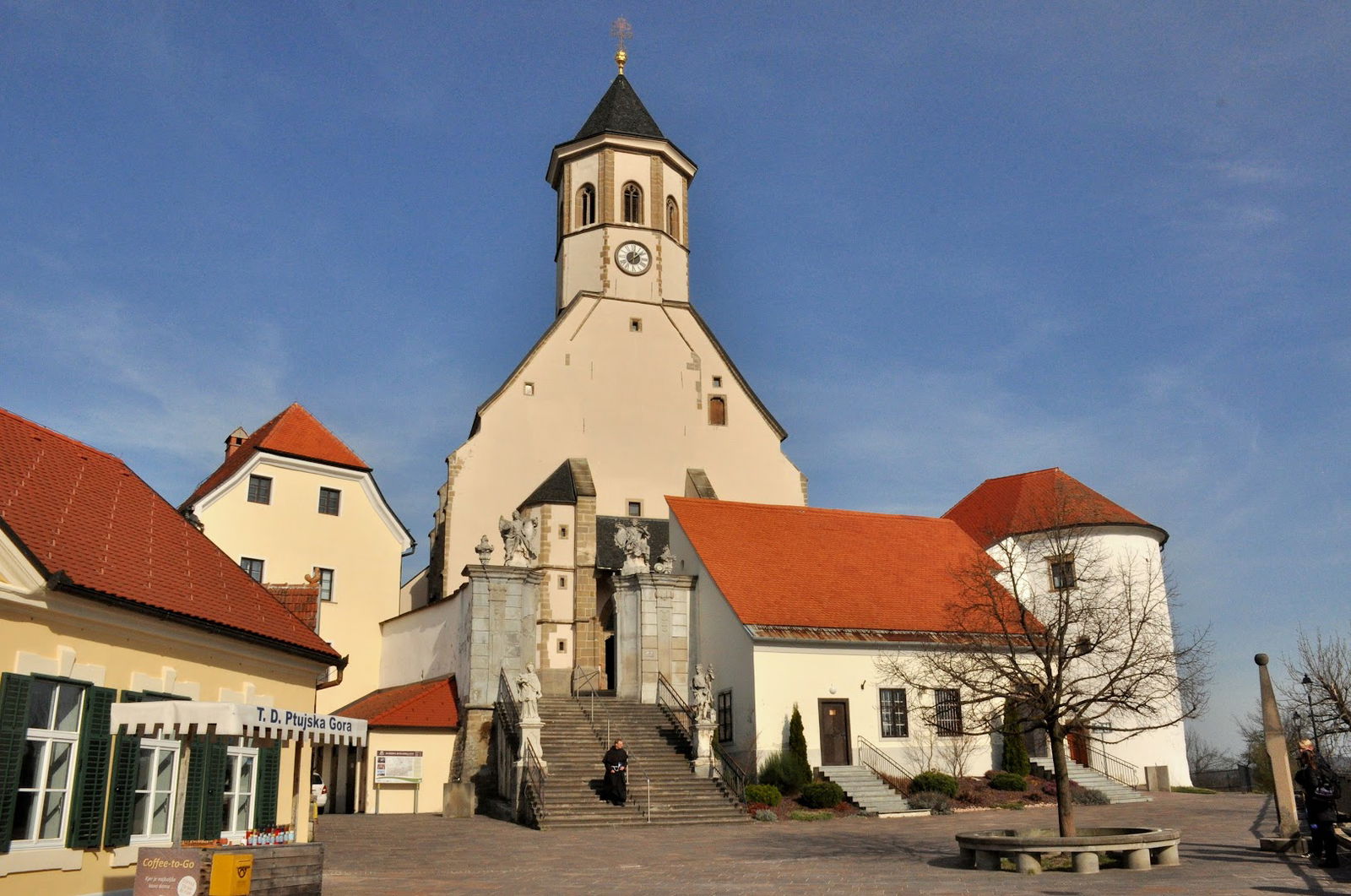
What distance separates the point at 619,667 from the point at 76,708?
21.1 m

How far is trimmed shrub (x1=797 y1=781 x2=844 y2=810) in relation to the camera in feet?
87.7

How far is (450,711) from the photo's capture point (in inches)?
1232

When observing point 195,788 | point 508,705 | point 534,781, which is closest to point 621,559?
point 508,705

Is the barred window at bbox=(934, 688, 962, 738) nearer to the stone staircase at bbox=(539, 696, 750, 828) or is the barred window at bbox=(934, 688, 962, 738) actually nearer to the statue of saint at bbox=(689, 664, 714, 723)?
the statue of saint at bbox=(689, 664, 714, 723)

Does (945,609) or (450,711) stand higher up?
(945,609)

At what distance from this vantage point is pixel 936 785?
2823cm

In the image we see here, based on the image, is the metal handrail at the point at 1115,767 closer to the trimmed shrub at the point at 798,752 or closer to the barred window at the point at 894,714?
the barred window at the point at 894,714

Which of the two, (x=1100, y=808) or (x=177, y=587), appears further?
(x=1100, y=808)

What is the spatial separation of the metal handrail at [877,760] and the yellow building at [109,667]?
637 inches

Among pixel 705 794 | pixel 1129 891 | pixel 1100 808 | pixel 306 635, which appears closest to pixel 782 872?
pixel 1129 891

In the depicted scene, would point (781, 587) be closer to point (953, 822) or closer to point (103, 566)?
point (953, 822)

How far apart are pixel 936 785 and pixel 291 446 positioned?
25.0 meters

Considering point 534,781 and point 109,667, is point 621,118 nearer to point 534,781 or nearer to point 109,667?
point 534,781

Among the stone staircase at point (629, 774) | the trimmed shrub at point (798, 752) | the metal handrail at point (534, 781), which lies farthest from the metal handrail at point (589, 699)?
the trimmed shrub at point (798, 752)
